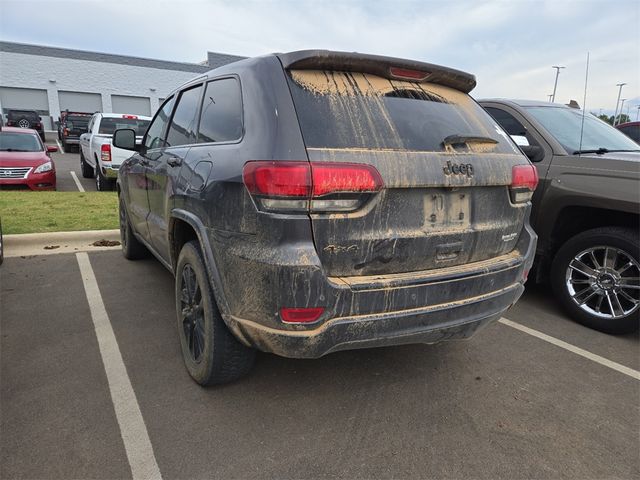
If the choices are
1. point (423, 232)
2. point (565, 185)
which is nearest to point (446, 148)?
point (423, 232)

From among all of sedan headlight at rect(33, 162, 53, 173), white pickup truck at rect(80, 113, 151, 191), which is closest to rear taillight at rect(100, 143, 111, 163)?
white pickup truck at rect(80, 113, 151, 191)

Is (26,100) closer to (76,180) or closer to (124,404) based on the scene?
(76,180)

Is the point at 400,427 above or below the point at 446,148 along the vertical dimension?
below

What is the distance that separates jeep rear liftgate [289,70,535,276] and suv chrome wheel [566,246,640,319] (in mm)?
1717

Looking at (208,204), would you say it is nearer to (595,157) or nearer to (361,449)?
(361,449)

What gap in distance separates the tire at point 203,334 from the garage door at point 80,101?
39.3 meters

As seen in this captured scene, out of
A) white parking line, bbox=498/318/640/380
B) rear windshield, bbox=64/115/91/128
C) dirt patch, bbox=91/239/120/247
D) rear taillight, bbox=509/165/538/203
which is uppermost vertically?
rear windshield, bbox=64/115/91/128

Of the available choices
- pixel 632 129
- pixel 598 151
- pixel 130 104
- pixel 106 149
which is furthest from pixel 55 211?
pixel 130 104

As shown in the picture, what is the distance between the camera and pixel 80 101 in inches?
1426

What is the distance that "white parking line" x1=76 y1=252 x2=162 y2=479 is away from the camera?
2.11 metres

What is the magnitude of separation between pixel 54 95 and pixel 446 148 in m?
41.1

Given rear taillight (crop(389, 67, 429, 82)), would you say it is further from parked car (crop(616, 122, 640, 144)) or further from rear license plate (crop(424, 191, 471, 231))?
parked car (crop(616, 122, 640, 144))

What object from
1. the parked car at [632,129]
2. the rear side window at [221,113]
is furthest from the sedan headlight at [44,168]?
the parked car at [632,129]

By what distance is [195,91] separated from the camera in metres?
3.28
